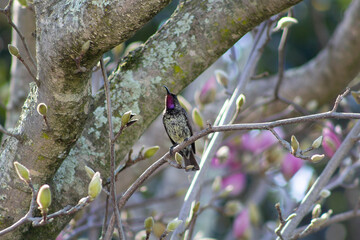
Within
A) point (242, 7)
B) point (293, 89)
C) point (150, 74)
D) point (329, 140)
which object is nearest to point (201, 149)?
point (329, 140)

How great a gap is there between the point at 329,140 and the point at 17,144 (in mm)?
1454

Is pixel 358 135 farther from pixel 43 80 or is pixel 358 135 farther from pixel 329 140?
pixel 43 80

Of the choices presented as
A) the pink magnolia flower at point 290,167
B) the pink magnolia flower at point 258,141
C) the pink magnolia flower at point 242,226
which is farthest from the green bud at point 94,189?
the pink magnolia flower at point 258,141

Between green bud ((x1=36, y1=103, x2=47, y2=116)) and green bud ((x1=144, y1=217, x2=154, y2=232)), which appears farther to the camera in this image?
green bud ((x1=144, y1=217, x2=154, y2=232))

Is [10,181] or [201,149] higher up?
[10,181]

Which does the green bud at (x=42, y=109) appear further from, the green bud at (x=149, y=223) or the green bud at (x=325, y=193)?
the green bud at (x=325, y=193)

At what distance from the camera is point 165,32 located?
164 centimetres

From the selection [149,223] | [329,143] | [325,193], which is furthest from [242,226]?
[149,223]

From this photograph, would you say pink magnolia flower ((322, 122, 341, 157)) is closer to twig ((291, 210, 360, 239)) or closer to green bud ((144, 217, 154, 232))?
twig ((291, 210, 360, 239))

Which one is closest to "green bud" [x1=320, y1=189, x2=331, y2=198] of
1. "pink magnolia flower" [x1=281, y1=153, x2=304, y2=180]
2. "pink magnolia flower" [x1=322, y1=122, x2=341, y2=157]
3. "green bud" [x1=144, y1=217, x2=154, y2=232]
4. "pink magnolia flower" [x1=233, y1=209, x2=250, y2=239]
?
"pink magnolia flower" [x1=322, y1=122, x2=341, y2=157]

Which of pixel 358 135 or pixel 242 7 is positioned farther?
pixel 358 135

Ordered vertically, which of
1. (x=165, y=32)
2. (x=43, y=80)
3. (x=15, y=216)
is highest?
(x=43, y=80)

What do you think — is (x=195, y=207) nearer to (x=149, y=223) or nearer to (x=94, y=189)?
(x=149, y=223)

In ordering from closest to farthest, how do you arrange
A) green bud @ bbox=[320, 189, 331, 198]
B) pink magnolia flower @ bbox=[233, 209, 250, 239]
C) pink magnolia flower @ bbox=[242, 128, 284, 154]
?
green bud @ bbox=[320, 189, 331, 198] → pink magnolia flower @ bbox=[233, 209, 250, 239] → pink magnolia flower @ bbox=[242, 128, 284, 154]
